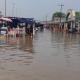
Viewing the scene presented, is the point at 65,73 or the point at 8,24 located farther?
the point at 8,24

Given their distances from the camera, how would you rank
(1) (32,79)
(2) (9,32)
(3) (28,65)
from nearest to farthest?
(1) (32,79)
(3) (28,65)
(2) (9,32)

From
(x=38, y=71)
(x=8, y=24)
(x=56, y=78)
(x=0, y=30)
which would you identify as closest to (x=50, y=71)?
(x=38, y=71)

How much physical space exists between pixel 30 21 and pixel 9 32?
10.5 metres

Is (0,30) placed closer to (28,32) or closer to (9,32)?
(9,32)

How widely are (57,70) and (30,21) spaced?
143ft

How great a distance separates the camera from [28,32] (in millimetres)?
56281

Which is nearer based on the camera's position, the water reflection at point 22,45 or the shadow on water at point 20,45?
the water reflection at point 22,45

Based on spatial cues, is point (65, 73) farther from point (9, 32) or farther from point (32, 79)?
point (9, 32)

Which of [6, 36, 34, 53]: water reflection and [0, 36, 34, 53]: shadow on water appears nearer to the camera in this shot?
[6, 36, 34, 53]: water reflection

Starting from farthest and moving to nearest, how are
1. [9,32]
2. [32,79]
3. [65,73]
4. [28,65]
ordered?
[9,32], [28,65], [65,73], [32,79]

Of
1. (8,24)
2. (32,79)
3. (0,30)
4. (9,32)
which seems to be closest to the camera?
(32,79)

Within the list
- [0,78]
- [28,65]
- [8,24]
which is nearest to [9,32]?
[8,24]

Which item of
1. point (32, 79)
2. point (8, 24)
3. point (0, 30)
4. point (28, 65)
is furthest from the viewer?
point (8, 24)

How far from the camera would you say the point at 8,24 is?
5475 cm
